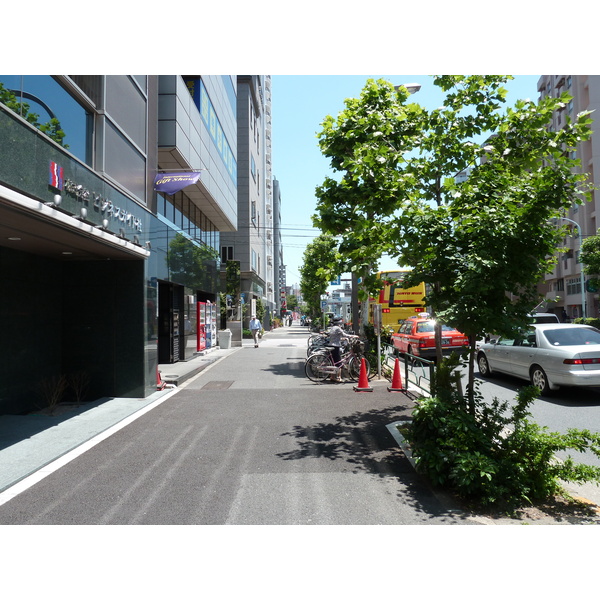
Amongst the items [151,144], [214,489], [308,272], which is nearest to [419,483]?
[214,489]

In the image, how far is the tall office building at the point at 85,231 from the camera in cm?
596

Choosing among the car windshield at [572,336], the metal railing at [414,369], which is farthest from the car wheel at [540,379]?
the metal railing at [414,369]

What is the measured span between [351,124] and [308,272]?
1815 inches

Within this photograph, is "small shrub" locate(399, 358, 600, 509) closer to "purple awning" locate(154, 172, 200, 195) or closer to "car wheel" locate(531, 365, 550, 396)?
"car wheel" locate(531, 365, 550, 396)

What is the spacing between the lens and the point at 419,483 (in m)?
4.88

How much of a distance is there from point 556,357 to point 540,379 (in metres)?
0.81

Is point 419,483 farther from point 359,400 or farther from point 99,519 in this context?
A: point 359,400

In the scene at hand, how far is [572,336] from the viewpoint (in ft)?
31.1

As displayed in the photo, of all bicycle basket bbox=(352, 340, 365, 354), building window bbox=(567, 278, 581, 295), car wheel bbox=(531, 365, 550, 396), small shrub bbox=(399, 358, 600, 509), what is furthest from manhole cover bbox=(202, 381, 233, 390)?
building window bbox=(567, 278, 581, 295)

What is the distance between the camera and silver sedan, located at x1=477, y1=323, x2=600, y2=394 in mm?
8586

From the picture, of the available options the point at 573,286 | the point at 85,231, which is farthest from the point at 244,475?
the point at 573,286

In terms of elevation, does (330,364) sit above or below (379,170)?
below

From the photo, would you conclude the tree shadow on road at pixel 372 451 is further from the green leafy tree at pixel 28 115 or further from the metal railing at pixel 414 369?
the green leafy tree at pixel 28 115

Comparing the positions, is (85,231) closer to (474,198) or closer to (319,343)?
(474,198)
